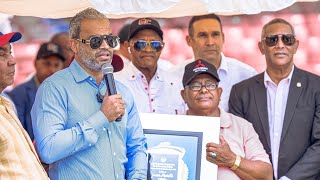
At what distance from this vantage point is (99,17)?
16.9 ft

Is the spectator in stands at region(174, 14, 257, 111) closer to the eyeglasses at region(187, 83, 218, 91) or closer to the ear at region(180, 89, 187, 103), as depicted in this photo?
the ear at region(180, 89, 187, 103)

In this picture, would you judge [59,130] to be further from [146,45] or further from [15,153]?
[146,45]

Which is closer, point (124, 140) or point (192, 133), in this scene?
point (124, 140)

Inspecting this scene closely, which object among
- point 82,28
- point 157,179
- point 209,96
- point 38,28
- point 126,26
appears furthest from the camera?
point 38,28

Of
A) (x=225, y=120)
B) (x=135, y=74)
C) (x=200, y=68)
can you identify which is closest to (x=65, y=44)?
(x=135, y=74)

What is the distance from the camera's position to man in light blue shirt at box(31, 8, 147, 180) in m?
4.78

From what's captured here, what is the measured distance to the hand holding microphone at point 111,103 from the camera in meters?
4.75

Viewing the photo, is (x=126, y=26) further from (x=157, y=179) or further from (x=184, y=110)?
(x=157, y=179)

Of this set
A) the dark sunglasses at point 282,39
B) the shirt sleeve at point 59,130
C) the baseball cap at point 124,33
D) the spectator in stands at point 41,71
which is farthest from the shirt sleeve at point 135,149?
the baseball cap at point 124,33

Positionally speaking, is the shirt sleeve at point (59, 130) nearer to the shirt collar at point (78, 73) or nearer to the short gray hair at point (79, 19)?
the shirt collar at point (78, 73)

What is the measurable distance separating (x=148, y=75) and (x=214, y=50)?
81 centimetres

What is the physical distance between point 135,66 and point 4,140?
2458mm

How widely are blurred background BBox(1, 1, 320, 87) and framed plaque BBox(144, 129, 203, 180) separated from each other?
4163 mm

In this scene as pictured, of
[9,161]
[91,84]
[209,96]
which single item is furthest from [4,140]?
[209,96]
